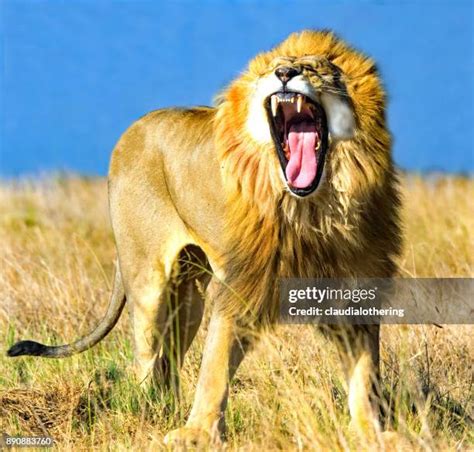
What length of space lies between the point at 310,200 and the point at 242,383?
48.5 inches

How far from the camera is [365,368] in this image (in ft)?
15.1

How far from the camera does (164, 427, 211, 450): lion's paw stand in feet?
14.3

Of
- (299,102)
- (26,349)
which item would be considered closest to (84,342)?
(26,349)

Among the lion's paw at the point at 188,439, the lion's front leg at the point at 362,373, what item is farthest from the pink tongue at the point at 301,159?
the lion's paw at the point at 188,439

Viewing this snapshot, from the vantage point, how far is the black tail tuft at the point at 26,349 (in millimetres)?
5211

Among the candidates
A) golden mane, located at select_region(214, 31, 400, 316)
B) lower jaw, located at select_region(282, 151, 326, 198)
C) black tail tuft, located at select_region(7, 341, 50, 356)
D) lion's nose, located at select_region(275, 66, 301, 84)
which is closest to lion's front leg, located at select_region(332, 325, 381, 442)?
golden mane, located at select_region(214, 31, 400, 316)

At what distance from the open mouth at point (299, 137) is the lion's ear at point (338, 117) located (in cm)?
3

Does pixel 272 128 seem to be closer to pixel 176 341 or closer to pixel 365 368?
pixel 365 368

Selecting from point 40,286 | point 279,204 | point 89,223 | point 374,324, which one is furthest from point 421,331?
point 89,223

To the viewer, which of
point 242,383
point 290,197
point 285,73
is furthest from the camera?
point 242,383

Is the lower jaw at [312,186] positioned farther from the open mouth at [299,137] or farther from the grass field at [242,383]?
the grass field at [242,383]

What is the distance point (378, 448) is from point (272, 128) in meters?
1.20

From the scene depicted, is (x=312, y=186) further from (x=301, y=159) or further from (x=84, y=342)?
(x=84, y=342)

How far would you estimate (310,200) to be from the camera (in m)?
4.47
